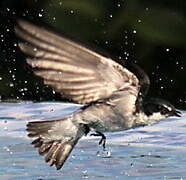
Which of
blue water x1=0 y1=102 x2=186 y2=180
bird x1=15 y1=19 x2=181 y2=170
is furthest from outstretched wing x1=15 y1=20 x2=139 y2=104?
blue water x1=0 y1=102 x2=186 y2=180

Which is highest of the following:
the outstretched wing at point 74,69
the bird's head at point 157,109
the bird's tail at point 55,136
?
the outstretched wing at point 74,69

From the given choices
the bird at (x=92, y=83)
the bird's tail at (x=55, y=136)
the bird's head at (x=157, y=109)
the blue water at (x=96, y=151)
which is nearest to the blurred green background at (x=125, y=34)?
the blue water at (x=96, y=151)

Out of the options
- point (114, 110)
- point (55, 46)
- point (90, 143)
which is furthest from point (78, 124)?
point (90, 143)

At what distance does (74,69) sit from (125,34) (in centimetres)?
421

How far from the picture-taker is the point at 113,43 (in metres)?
7.59

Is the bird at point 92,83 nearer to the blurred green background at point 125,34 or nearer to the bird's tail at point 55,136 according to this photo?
the bird's tail at point 55,136

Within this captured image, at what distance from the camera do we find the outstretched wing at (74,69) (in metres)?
3.34

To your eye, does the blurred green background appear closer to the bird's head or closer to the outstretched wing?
the bird's head

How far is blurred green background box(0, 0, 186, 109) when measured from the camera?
7.45m

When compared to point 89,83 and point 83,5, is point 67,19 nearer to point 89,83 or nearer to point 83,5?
point 83,5

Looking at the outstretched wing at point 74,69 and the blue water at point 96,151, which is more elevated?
the outstretched wing at point 74,69

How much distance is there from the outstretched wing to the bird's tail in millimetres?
187

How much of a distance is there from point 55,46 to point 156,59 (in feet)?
13.9

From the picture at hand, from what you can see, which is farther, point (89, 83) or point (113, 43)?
point (113, 43)
